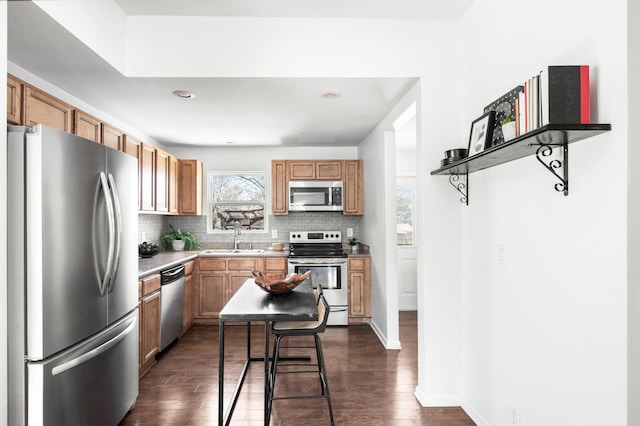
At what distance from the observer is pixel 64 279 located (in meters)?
1.72

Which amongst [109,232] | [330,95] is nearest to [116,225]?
[109,232]

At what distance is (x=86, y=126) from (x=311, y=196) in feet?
9.00

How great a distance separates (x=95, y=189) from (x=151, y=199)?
1989 mm

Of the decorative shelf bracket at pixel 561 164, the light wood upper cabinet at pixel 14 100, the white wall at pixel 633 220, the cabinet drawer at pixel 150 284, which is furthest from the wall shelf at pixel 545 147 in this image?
the cabinet drawer at pixel 150 284

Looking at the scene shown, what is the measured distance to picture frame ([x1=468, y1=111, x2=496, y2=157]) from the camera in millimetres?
1983

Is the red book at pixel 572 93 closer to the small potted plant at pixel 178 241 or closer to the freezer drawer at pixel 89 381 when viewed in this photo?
the freezer drawer at pixel 89 381

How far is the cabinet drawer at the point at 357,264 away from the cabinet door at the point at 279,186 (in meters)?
1.08

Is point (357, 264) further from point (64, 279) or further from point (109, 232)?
point (64, 279)

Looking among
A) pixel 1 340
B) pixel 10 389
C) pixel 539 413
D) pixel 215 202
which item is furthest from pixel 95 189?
pixel 215 202

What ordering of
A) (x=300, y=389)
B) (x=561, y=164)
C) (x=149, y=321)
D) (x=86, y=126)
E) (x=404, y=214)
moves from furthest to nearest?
(x=404, y=214)
(x=149, y=321)
(x=300, y=389)
(x=86, y=126)
(x=561, y=164)

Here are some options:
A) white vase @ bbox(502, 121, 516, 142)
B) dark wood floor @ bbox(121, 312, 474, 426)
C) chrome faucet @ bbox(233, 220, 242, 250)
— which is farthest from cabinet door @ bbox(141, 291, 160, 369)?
white vase @ bbox(502, 121, 516, 142)

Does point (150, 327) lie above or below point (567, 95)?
below

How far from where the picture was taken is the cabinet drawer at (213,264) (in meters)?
4.56

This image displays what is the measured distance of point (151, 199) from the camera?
3.87 meters
